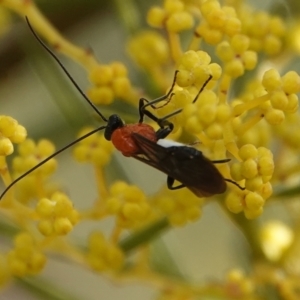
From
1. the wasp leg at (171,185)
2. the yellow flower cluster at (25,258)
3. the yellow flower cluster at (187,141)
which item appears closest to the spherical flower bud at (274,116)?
the yellow flower cluster at (187,141)

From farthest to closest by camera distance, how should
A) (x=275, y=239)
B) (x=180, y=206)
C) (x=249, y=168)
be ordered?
(x=275, y=239)
(x=180, y=206)
(x=249, y=168)

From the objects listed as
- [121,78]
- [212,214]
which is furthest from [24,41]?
[212,214]

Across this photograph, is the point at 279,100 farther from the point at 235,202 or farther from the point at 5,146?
the point at 5,146

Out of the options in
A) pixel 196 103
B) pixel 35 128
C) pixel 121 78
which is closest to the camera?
pixel 196 103

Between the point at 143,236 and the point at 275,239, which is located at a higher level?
the point at 143,236

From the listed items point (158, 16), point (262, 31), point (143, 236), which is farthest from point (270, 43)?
point (143, 236)

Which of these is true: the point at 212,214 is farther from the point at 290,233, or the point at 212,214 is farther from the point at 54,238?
the point at 54,238

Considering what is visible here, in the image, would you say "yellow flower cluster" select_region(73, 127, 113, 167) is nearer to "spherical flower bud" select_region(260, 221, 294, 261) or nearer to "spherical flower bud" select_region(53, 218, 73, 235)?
"spherical flower bud" select_region(53, 218, 73, 235)
